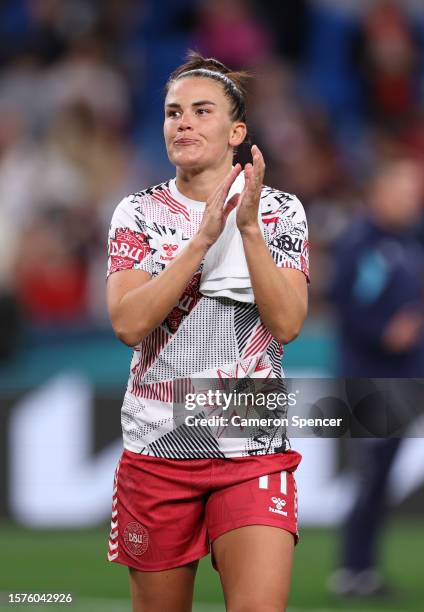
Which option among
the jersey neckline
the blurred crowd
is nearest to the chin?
the jersey neckline

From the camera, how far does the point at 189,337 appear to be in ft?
11.8

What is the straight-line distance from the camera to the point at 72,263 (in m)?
8.89

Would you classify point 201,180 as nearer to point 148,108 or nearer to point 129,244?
point 129,244

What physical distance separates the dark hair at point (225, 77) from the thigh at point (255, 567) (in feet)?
3.93

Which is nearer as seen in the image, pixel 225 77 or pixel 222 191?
Answer: pixel 222 191

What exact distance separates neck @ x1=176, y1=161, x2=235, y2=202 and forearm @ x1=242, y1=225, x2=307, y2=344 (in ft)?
1.13

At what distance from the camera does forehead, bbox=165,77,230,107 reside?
3.64 metres

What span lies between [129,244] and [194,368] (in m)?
0.40

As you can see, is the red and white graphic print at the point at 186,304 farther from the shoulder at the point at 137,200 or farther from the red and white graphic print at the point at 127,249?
the shoulder at the point at 137,200

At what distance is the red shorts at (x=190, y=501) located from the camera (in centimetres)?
357

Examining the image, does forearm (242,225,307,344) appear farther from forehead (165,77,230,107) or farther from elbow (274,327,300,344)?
forehead (165,77,230,107)

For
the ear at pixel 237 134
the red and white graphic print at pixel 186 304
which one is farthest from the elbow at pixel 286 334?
the ear at pixel 237 134

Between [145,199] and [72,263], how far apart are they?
5.21 meters

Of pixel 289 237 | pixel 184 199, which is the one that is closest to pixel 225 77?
pixel 184 199
